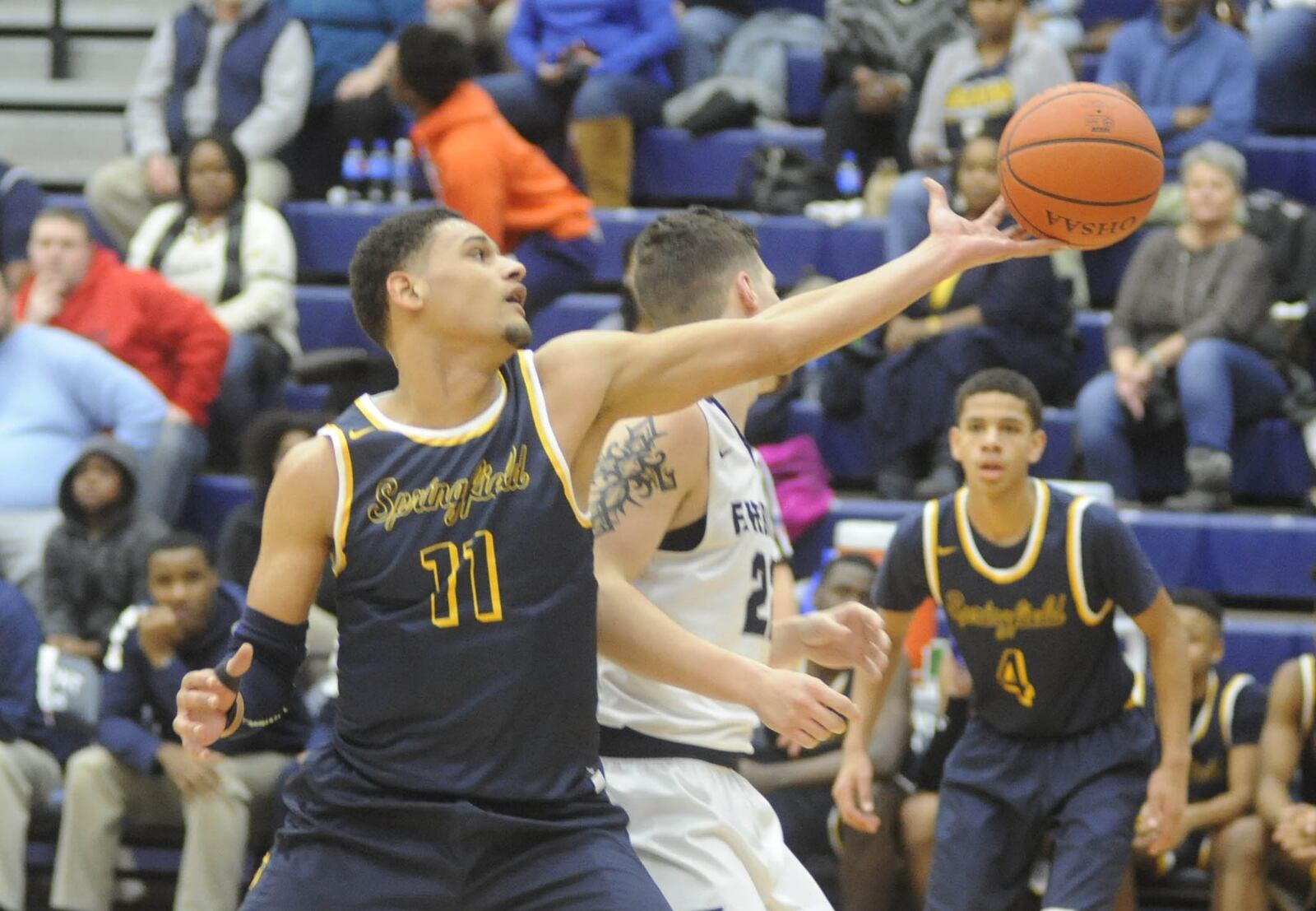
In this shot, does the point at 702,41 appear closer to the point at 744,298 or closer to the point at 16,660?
the point at 16,660

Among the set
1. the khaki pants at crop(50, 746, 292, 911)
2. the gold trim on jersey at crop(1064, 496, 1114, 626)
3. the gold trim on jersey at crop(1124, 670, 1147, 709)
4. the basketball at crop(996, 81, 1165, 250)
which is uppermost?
the basketball at crop(996, 81, 1165, 250)

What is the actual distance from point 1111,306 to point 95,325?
4646mm

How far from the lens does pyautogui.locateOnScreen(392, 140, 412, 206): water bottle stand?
9773 mm

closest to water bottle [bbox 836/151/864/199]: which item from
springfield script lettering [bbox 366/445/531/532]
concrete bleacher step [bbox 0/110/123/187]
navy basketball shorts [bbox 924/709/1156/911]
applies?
navy basketball shorts [bbox 924/709/1156/911]

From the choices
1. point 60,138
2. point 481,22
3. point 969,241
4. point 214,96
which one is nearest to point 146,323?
point 214,96

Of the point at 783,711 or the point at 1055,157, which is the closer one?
the point at 783,711

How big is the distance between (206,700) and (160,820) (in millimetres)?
3779

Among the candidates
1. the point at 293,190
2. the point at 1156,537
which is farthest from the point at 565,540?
the point at 293,190

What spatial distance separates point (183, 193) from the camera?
871 cm

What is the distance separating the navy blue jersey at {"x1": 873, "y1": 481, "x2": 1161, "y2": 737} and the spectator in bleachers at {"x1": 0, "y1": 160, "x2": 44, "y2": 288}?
5315 mm

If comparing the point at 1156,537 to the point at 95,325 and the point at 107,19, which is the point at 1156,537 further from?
the point at 107,19

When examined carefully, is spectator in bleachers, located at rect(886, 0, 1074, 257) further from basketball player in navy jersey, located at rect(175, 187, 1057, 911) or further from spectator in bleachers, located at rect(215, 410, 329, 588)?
basketball player in navy jersey, located at rect(175, 187, 1057, 911)

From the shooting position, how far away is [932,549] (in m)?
5.54

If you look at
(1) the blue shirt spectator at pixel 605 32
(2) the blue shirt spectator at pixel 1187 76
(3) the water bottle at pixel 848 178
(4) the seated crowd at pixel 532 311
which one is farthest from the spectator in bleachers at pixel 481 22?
(2) the blue shirt spectator at pixel 1187 76
